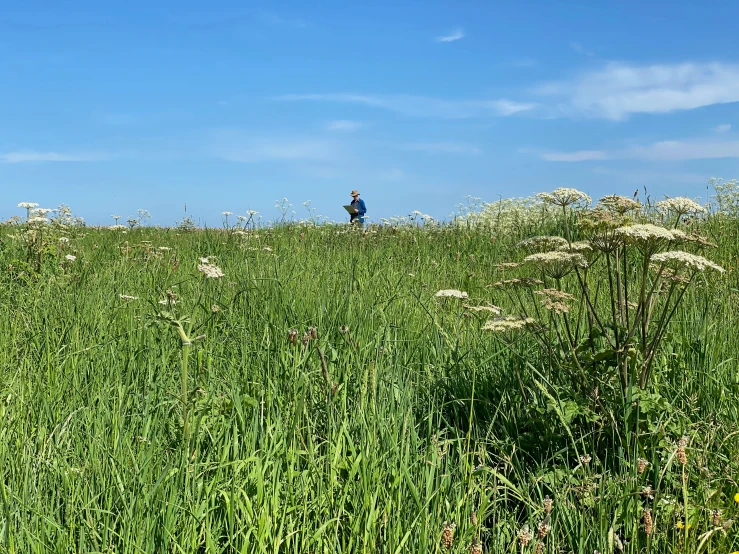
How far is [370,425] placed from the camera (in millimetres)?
2662

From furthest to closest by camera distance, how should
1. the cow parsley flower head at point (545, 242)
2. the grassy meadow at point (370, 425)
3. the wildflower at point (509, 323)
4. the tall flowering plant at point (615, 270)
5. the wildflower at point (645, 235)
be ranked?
the cow parsley flower head at point (545, 242) → the wildflower at point (509, 323) → the tall flowering plant at point (615, 270) → the wildflower at point (645, 235) → the grassy meadow at point (370, 425)

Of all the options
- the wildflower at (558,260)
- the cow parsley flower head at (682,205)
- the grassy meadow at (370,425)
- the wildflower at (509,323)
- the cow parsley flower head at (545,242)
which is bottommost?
the grassy meadow at (370,425)

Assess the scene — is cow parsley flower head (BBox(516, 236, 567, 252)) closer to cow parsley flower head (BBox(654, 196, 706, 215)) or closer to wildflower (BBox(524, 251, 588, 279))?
wildflower (BBox(524, 251, 588, 279))

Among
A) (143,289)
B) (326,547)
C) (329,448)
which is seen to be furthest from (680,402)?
(143,289)

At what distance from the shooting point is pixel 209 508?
2.24m

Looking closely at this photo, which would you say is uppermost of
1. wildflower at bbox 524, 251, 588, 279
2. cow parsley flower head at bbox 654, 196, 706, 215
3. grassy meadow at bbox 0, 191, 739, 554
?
cow parsley flower head at bbox 654, 196, 706, 215

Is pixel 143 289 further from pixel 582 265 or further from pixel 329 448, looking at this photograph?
pixel 582 265

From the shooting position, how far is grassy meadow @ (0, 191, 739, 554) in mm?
2176

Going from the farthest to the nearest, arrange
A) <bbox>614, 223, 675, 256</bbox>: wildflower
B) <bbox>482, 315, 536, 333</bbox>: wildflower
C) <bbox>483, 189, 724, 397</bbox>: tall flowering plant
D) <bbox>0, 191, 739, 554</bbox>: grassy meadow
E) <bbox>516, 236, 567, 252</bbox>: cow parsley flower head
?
<bbox>516, 236, 567, 252</bbox>: cow parsley flower head → <bbox>482, 315, 536, 333</bbox>: wildflower → <bbox>483, 189, 724, 397</bbox>: tall flowering plant → <bbox>614, 223, 675, 256</bbox>: wildflower → <bbox>0, 191, 739, 554</bbox>: grassy meadow

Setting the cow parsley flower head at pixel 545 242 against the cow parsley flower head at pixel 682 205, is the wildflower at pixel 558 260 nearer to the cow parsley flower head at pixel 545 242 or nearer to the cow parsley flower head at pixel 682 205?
the cow parsley flower head at pixel 545 242

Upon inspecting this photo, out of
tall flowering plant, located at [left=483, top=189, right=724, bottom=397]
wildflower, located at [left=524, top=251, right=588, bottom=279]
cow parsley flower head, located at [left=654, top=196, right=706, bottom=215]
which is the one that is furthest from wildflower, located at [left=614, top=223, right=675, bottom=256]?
cow parsley flower head, located at [left=654, top=196, right=706, bottom=215]

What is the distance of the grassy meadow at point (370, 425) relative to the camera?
2.18 m

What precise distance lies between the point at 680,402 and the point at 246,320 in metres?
2.61

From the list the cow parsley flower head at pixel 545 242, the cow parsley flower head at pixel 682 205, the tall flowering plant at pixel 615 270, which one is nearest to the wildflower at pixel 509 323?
the tall flowering plant at pixel 615 270
